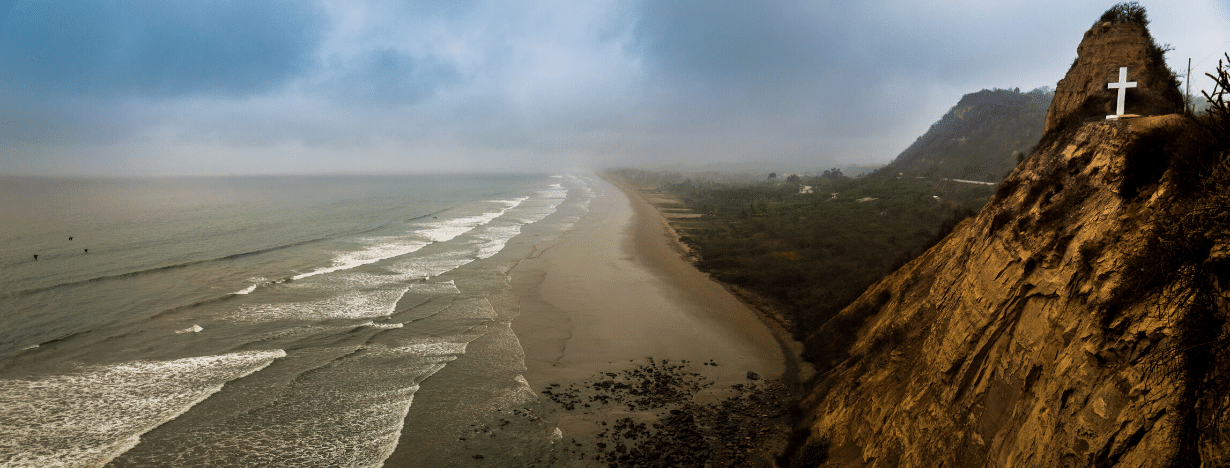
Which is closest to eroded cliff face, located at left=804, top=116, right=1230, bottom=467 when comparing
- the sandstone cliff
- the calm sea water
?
the sandstone cliff

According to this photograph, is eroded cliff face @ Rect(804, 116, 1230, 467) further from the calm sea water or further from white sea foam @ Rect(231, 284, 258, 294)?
white sea foam @ Rect(231, 284, 258, 294)

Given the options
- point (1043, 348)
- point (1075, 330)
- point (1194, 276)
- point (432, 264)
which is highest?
point (1194, 276)

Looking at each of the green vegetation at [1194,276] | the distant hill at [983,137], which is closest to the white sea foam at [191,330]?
the green vegetation at [1194,276]

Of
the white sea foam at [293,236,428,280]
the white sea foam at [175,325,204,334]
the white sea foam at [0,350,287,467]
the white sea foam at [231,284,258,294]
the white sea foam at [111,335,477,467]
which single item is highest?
the white sea foam at [293,236,428,280]

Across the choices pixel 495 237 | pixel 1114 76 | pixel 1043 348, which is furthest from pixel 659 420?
pixel 495 237

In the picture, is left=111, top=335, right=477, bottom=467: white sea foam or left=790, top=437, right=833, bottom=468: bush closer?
left=790, top=437, right=833, bottom=468: bush

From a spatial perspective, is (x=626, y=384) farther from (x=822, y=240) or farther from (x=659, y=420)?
(x=822, y=240)
